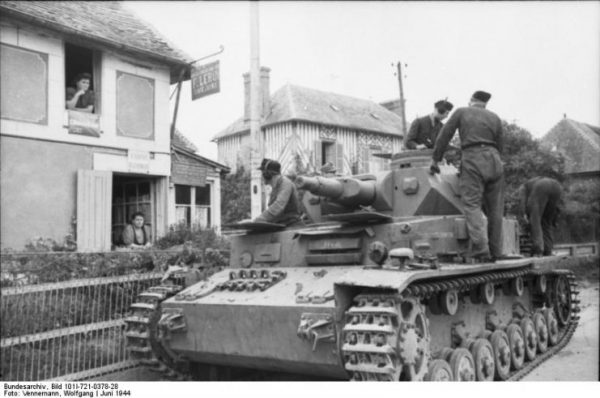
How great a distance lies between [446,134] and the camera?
7.79 meters

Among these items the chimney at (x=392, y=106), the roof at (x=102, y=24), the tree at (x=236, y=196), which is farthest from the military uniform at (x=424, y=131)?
the chimney at (x=392, y=106)

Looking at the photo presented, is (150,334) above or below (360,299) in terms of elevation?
below

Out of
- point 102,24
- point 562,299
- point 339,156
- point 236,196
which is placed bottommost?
point 562,299

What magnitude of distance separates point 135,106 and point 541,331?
891 cm

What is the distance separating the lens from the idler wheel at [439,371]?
6327 mm

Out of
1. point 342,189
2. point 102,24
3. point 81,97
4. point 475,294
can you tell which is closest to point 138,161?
point 81,97

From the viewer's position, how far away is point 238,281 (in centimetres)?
722

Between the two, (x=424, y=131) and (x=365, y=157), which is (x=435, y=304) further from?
(x=365, y=157)

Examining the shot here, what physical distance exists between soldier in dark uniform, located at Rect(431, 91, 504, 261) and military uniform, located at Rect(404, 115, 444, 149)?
1109mm

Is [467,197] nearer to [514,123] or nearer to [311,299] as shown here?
[311,299]

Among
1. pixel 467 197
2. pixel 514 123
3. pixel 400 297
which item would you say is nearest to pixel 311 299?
pixel 400 297

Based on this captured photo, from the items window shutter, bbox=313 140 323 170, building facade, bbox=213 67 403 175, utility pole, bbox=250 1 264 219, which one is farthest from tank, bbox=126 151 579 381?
window shutter, bbox=313 140 323 170

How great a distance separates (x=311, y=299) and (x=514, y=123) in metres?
12.6

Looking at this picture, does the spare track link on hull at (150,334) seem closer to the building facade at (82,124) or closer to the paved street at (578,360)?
the building facade at (82,124)
